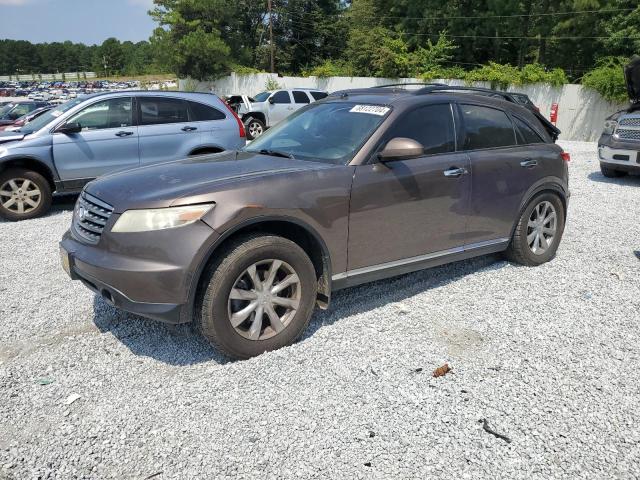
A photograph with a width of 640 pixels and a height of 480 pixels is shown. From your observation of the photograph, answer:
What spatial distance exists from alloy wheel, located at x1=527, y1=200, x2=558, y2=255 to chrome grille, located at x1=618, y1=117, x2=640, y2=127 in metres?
5.96

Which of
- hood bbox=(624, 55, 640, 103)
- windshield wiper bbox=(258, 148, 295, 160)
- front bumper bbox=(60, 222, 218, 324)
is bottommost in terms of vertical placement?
front bumper bbox=(60, 222, 218, 324)

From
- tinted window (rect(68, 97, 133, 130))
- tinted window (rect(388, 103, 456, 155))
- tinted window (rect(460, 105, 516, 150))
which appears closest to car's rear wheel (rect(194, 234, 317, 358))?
tinted window (rect(388, 103, 456, 155))

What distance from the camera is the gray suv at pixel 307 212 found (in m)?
3.13

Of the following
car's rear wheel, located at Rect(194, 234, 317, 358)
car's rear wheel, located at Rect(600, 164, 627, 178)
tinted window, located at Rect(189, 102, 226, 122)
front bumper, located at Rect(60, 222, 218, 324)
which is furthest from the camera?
car's rear wheel, located at Rect(600, 164, 627, 178)

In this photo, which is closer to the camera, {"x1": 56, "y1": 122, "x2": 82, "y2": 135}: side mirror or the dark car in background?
{"x1": 56, "y1": 122, "x2": 82, "y2": 135}: side mirror

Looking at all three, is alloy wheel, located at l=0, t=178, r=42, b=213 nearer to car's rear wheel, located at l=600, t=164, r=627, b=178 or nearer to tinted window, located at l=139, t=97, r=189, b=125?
tinted window, located at l=139, t=97, r=189, b=125

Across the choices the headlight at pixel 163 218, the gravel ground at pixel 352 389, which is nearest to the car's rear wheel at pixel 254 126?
A: the gravel ground at pixel 352 389

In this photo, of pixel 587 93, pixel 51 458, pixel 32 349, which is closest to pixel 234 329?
pixel 51 458

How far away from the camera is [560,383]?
3184 millimetres

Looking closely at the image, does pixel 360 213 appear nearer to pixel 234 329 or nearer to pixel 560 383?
pixel 234 329

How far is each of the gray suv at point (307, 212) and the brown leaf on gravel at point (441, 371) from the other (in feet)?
2.90

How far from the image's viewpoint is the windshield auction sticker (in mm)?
4082

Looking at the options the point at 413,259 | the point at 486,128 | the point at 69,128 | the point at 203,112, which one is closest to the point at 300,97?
the point at 203,112

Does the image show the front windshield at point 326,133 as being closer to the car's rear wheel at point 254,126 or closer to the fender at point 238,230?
the fender at point 238,230
